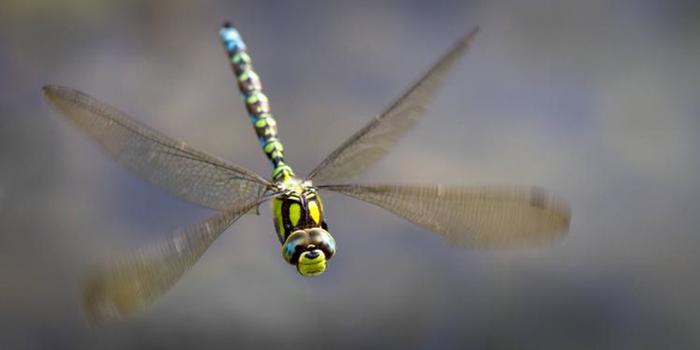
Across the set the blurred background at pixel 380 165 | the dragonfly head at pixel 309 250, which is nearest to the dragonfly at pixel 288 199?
the dragonfly head at pixel 309 250

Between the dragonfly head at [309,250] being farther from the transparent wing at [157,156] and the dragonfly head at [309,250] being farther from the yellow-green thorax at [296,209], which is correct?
the transparent wing at [157,156]

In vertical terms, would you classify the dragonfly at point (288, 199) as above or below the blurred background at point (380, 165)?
below

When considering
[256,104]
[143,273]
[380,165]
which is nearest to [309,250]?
[143,273]

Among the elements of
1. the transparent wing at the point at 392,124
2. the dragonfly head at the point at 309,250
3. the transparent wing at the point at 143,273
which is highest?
the transparent wing at the point at 392,124

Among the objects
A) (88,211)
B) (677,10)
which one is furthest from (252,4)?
(677,10)

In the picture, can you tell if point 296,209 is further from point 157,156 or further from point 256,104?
point 256,104

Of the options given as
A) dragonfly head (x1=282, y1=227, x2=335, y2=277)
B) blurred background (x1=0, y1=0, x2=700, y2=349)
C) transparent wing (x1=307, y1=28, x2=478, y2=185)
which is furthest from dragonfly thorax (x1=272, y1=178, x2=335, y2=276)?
blurred background (x1=0, y1=0, x2=700, y2=349)
